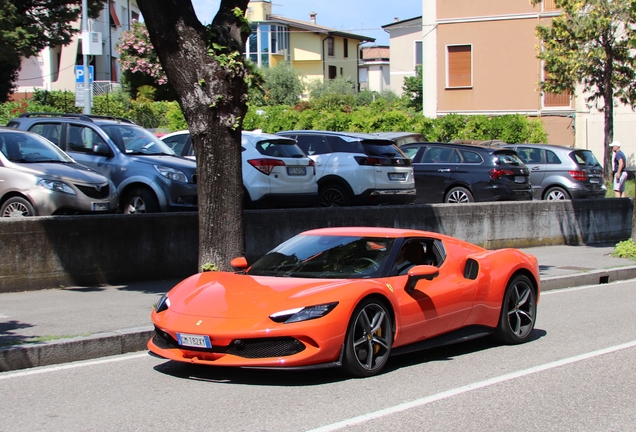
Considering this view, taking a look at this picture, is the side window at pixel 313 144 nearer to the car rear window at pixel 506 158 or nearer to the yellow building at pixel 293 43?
the car rear window at pixel 506 158

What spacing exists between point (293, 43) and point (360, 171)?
67814mm

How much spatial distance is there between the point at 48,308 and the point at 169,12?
145 inches

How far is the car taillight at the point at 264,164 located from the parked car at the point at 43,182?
2.63 m

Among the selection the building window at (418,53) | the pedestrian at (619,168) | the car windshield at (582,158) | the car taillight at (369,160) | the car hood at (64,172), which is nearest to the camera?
the car hood at (64,172)

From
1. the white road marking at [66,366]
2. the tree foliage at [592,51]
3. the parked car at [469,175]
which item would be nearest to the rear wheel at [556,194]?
the parked car at [469,175]

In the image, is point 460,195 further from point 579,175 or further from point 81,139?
point 81,139

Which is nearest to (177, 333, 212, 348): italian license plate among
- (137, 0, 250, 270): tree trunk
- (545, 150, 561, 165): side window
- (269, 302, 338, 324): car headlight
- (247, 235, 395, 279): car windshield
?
(269, 302, 338, 324): car headlight

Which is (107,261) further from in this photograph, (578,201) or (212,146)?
(578,201)

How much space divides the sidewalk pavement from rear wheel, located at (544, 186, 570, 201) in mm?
9533

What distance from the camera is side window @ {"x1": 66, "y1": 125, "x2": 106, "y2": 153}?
14.6 meters

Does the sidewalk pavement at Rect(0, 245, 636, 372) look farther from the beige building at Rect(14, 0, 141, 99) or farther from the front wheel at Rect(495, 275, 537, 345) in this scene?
the beige building at Rect(14, 0, 141, 99)

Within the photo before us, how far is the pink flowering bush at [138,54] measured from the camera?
4862cm

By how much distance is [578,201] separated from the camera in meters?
19.5

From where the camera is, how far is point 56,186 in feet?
40.0
